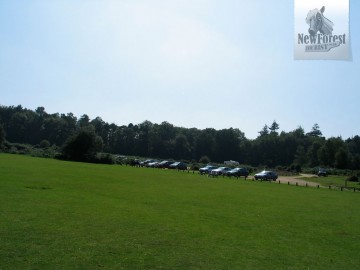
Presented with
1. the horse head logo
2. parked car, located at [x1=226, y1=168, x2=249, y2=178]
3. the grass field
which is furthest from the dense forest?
the horse head logo

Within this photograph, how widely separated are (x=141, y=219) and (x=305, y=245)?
615cm

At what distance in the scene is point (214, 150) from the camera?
486 ft

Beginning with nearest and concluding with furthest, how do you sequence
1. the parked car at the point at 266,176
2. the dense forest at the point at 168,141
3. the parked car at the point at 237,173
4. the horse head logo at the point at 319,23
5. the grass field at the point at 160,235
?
the grass field at the point at 160,235, the horse head logo at the point at 319,23, the parked car at the point at 266,176, the parked car at the point at 237,173, the dense forest at the point at 168,141

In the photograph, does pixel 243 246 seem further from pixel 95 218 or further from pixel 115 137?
pixel 115 137

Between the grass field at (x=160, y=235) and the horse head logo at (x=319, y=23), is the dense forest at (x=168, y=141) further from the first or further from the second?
the horse head logo at (x=319, y=23)

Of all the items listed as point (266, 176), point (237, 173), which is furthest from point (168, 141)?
point (266, 176)

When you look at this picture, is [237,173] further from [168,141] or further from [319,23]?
[168,141]

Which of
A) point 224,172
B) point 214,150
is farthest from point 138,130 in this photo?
point 224,172

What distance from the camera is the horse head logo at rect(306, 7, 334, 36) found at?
11.8 m

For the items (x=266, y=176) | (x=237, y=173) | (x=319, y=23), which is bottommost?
(x=266, y=176)

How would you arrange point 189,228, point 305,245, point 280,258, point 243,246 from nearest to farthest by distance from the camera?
point 280,258
point 243,246
point 305,245
point 189,228

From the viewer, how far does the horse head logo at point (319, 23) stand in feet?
38.6

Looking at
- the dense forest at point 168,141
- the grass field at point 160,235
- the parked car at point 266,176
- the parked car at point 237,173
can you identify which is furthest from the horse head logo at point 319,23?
the dense forest at point 168,141

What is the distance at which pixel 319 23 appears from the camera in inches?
471
